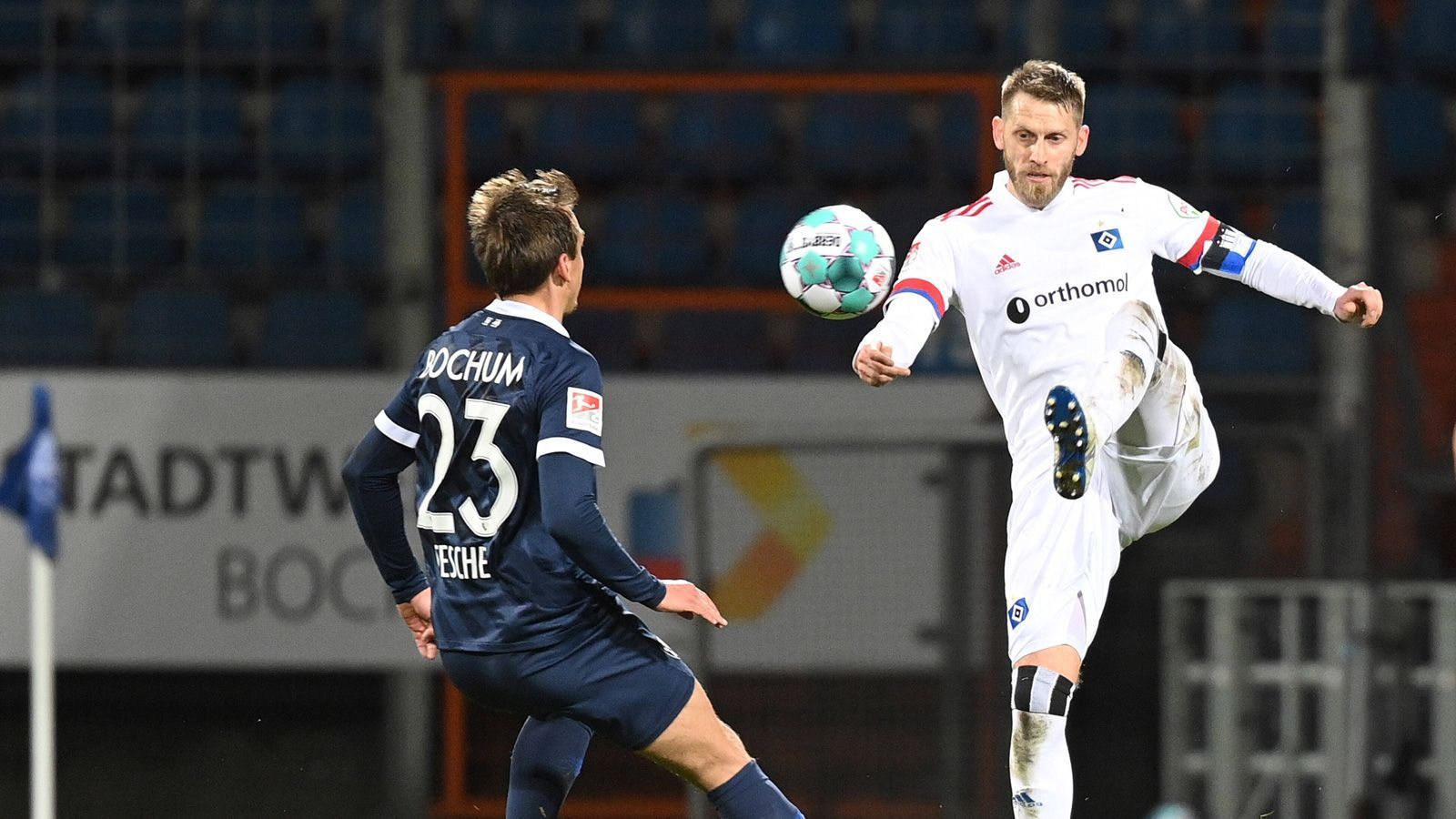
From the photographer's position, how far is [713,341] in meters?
8.66

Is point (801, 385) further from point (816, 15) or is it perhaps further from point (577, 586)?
point (577, 586)

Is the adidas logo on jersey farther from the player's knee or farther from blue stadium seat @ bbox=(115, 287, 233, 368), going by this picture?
blue stadium seat @ bbox=(115, 287, 233, 368)

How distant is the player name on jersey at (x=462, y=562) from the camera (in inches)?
157

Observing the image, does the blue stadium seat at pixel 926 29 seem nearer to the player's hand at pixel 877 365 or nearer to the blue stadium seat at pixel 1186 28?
the blue stadium seat at pixel 1186 28

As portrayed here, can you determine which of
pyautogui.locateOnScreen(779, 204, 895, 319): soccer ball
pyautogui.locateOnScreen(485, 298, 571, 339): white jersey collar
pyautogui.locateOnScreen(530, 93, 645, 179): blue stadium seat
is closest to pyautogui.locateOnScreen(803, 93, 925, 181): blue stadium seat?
pyautogui.locateOnScreen(530, 93, 645, 179): blue stadium seat

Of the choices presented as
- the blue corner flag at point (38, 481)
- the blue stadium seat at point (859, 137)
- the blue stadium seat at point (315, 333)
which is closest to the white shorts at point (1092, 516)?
the blue corner flag at point (38, 481)

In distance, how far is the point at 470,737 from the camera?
27.3 ft

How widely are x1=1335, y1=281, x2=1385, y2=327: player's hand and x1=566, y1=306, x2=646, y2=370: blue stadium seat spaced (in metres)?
4.54

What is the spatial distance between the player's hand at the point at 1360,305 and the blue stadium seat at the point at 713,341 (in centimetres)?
440

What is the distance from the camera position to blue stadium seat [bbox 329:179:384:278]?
8.89m

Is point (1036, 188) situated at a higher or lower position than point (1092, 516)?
higher

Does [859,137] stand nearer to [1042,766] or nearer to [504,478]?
[1042,766]

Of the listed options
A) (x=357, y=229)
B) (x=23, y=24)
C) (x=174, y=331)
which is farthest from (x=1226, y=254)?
(x=23, y=24)

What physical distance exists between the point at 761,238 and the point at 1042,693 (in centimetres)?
467
